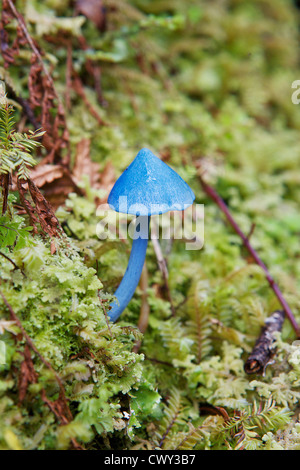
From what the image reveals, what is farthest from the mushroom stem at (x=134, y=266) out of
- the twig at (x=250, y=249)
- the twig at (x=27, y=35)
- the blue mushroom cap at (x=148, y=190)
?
the twig at (x=27, y=35)

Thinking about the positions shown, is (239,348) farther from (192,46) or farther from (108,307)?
(192,46)

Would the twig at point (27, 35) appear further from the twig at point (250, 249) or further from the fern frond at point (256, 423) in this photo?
the fern frond at point (256, 423)

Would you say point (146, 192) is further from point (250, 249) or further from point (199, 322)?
point (250, 249)

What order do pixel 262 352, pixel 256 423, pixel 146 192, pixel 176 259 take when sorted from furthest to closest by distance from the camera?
pixel 176 259 < pixel 262 352 < pixel 256 423 < pixel 146 192

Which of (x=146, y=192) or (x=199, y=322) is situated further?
(x=199, y=322)

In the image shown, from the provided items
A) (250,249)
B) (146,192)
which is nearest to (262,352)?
(250,249)

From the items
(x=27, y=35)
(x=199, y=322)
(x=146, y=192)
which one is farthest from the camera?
(x=27, y=35)

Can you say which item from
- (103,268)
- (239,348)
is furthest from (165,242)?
(239,348)
